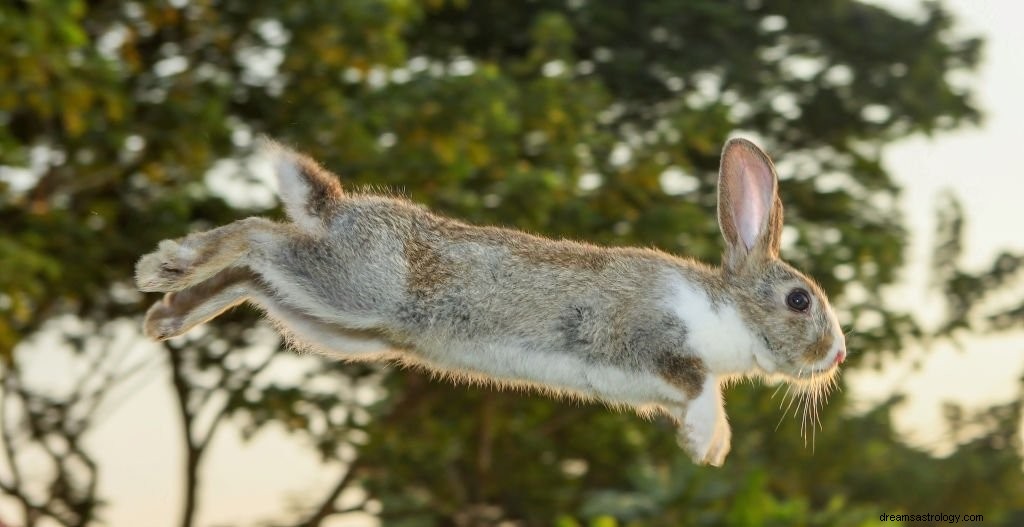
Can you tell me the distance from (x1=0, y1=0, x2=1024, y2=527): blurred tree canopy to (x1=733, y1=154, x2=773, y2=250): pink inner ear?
6.82m

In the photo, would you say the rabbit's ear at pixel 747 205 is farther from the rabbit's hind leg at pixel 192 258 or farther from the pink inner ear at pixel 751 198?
the rabbit's hind leg at pixel 192 258

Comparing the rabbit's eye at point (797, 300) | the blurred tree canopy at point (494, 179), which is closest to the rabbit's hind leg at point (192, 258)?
the rabbit's eye at point (797, 300)

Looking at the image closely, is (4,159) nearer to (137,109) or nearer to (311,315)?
(137,109)

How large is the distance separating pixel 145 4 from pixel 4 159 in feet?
9.39

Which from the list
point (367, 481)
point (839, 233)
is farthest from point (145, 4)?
point (839, 233)

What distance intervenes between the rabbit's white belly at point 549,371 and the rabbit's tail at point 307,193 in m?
0.42

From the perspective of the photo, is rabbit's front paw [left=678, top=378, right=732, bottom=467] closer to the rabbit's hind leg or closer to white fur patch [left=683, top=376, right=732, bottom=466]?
white fur patch [left=683, top=376, right=732, bottom=466]

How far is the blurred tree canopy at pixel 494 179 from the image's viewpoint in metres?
10.5

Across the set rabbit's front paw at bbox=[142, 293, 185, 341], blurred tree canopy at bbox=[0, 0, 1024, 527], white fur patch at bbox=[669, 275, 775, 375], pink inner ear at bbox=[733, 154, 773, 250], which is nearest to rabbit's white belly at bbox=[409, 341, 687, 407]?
white fur patch at bbox=[669, 275, 775, 375]

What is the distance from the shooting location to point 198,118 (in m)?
10.5

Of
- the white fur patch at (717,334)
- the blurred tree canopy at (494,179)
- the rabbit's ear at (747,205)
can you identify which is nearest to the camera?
the rabbit's ear at (747,205)

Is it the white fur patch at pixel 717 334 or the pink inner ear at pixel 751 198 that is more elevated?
the pink inner ear at pixel 751 198

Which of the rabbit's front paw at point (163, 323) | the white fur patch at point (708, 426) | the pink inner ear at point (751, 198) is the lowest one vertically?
the white fur patch at point (708, 426)

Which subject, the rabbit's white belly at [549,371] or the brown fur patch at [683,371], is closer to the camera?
the rabbit's white belly at [549,371]
